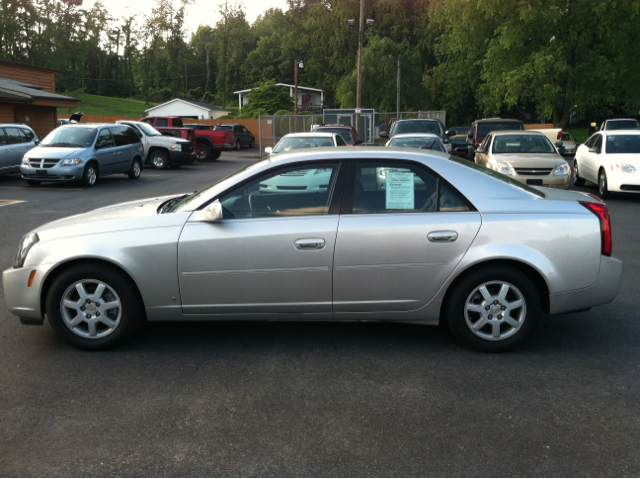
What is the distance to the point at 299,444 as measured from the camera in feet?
11.8

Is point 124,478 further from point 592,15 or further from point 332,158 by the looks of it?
point 592,15

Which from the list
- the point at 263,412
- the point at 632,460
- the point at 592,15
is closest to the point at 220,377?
the point at 263,412

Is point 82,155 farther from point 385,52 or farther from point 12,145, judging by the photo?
point 385,52

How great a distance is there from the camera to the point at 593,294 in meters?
5.03

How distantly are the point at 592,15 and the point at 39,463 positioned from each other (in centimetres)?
3681

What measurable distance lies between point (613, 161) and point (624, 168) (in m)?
0.34

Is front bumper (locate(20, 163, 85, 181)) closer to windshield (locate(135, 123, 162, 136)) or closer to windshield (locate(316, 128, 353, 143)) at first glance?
windshield (locate(316, 128, 353, 143))

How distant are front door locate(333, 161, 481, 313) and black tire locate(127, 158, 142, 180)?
56.4 ft

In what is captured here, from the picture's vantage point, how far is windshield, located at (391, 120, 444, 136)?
2176cm

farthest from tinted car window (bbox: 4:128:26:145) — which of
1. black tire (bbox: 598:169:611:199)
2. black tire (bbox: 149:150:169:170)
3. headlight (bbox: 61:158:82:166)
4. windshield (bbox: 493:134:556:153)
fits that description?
black tire (bbox: 598:169:611:199)

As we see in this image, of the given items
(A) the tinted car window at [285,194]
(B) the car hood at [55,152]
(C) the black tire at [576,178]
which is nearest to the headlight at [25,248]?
(A) the tinted car window at [285,194]

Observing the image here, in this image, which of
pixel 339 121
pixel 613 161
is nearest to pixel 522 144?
pixel 613 161

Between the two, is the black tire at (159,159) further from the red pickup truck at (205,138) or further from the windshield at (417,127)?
the windshield at (417,127)

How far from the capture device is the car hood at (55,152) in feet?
59.4
